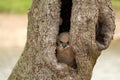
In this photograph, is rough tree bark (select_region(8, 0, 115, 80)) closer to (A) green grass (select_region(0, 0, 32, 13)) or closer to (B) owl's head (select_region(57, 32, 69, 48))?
(B) owl's head (select_region(57, 32, 69, 48))

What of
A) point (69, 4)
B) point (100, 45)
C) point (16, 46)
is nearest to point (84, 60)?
point (100, 45)

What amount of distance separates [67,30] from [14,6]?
5.05 meters

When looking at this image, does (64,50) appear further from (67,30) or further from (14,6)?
(14,6)

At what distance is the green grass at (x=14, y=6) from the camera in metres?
7.14

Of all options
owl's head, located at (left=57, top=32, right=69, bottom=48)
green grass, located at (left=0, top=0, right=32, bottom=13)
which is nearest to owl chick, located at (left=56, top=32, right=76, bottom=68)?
owl's head, located at (left=57, top=32, right=69, bottom=48)

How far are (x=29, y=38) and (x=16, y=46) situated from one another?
3794 mm

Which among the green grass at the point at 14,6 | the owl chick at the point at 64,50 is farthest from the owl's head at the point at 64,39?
the green grass at the point at 14,6

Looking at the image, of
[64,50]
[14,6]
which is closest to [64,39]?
[64,50]

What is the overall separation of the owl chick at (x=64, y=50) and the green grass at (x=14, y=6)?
192 inches

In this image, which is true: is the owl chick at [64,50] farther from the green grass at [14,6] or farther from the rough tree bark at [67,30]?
the green grass at [14,6]

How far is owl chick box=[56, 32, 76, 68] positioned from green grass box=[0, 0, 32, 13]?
488 cm

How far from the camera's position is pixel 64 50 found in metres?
2.23

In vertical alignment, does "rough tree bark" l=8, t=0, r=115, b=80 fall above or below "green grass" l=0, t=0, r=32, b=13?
above

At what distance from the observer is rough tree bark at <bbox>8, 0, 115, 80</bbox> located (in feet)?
7.26
